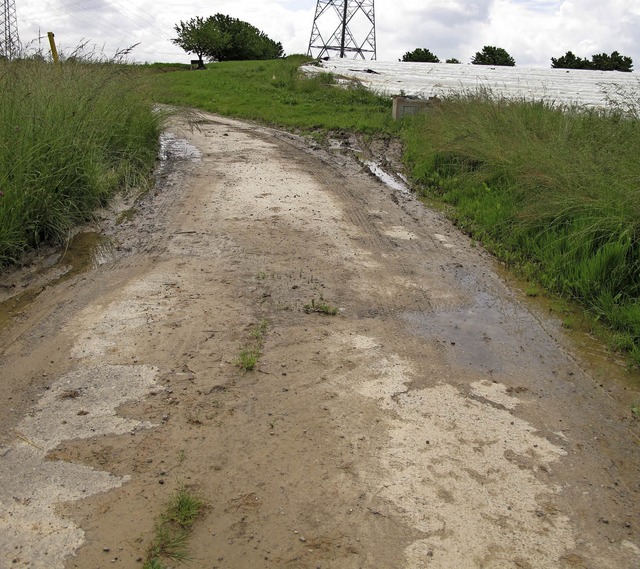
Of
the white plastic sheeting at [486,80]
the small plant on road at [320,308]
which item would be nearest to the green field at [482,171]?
the small plant on road at [320,308]

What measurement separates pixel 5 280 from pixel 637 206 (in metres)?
5.57

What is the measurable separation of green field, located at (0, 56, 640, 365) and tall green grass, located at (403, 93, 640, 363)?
17mm

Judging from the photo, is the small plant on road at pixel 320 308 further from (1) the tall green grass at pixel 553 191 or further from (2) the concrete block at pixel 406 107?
(2) the concrete block at pixel 406 107

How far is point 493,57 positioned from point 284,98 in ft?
62.4

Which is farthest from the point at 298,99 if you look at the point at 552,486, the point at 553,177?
the point at 552,486

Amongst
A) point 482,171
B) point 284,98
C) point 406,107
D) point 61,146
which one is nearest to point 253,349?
point 61,146

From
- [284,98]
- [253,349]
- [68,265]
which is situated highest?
[284,98]

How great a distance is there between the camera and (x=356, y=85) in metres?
20.0

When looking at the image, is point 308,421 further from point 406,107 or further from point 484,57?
point 484,57

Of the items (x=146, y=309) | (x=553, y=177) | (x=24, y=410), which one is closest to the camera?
(x=24, y=410)

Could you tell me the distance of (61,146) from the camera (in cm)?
722

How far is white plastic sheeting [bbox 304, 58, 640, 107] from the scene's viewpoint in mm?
16422

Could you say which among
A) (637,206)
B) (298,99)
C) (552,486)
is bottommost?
(552,486)

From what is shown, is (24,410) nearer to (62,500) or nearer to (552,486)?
(62,500)
